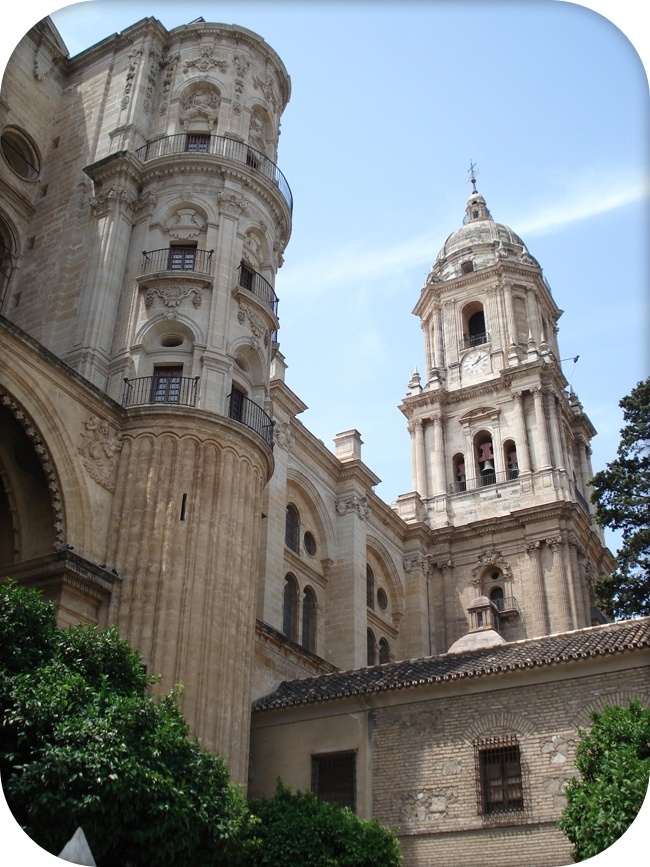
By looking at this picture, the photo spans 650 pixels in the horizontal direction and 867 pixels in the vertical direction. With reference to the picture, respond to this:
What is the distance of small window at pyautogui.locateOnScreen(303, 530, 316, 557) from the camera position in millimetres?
35906

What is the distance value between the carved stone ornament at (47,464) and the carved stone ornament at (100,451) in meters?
1.02

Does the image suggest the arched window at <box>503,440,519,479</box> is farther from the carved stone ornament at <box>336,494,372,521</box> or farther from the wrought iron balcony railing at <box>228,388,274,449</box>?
the wrought iron balcony railing at <box>228,388,274,449</box>

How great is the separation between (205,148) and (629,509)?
1624cm

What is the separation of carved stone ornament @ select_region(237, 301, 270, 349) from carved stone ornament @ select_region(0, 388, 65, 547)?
7.39m

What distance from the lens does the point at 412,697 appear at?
22750 mm

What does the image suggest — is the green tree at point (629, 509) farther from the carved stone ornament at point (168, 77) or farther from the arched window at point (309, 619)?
the carved stone ornament at point (168, 77)

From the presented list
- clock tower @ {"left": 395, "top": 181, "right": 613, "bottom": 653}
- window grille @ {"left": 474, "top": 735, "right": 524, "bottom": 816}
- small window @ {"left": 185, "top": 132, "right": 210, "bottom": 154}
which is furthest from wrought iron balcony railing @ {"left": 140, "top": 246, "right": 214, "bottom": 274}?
clock tower @ {"left": 395, "top": 181, "right": 613, "bottom": 653}

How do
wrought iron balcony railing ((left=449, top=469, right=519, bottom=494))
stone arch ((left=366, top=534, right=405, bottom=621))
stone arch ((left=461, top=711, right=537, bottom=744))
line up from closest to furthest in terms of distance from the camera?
stone arch ((left=461, top=711, right=537, bottom=744))
stone arch ((left=366, top=534, right=405, bottom=621))
wrought iron balcony railing ((left=449, top=469, right=519, bottom=494))

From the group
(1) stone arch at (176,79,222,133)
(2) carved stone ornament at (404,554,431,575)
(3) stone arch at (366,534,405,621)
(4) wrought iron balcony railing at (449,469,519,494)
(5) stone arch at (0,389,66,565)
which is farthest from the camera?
(4) wrought iron balcony railing at (449,469,519,494)

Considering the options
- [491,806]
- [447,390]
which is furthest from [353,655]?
[447,390]

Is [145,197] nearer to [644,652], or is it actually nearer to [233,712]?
[233,712]

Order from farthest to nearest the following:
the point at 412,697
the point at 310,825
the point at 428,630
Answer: the point at 428,630
the point at 412,697
the point at 310,825

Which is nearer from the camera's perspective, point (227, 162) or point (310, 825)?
point (310, 825)

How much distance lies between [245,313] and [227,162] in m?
4.90
